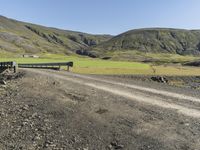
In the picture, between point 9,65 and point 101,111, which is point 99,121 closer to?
point 101,111

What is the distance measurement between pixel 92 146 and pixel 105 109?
5.22 metres

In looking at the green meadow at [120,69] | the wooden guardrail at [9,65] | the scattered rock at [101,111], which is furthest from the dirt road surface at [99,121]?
the green meadow at [120,69]

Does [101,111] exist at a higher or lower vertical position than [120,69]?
higher

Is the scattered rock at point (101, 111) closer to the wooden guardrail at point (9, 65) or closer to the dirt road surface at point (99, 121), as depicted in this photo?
the dirt road surface at point (99, 121)

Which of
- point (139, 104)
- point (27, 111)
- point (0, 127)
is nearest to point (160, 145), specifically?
point (139, 104)

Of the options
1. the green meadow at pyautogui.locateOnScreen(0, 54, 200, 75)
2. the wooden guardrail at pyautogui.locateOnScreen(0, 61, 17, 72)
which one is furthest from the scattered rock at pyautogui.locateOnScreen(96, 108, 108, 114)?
the green meadow at pyautogui.locateOnScreen(0, 54, 200, 75)

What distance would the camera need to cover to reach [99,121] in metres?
15.6

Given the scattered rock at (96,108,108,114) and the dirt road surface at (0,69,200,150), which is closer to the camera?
the dirt road surface at (0,69,200,150)

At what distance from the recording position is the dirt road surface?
1294cm

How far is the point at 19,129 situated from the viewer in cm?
1546

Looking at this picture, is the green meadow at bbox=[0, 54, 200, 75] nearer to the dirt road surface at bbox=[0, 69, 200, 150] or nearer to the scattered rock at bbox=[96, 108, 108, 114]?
the dirt road surface at bbox=[0, 69, 200, 150]

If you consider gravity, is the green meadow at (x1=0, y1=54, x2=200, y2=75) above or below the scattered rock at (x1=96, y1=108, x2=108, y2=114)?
below

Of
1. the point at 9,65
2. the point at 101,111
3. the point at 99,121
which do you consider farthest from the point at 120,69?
the point at 99,121

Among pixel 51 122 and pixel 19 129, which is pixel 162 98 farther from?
pixel 19 129
